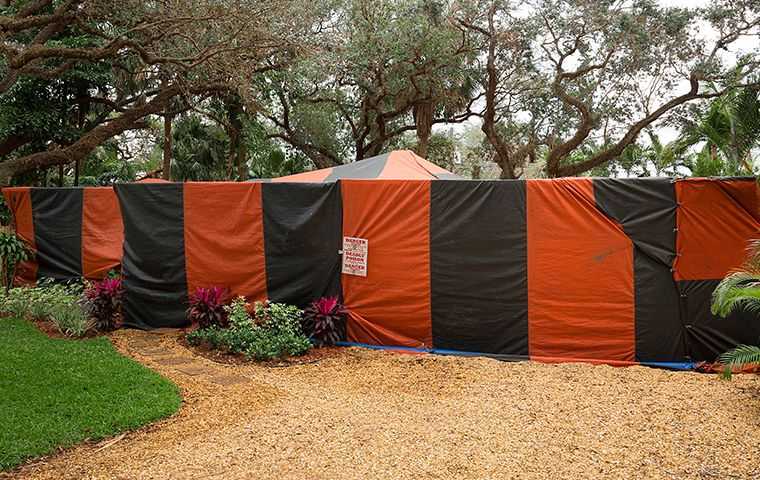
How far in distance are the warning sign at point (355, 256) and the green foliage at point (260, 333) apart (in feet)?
2.51

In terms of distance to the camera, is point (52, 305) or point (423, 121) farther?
point (423, 121)

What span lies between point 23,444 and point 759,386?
5.59m

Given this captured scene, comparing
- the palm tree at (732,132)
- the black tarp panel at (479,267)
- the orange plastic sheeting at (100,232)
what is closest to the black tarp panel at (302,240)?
the black tarp panel at (479,267)

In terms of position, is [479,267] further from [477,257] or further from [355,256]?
[355,256]

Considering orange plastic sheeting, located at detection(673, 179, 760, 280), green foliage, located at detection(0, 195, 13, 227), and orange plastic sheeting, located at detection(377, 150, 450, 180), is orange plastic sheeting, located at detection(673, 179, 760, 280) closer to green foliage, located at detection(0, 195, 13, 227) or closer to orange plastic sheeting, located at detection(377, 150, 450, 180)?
orange plastic sheeting, located at detection(377, 150, 450, 180)

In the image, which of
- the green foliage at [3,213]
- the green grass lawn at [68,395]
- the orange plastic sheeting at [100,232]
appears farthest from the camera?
the green foliage at [3,213]

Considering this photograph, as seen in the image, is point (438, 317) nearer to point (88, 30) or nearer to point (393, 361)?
point (393, 361)

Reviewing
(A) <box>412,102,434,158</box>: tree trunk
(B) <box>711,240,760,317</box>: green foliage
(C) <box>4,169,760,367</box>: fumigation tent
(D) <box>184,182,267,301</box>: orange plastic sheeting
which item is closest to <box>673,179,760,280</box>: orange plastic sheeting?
(C) <box>4,169,760,367</box>: fumigation tent

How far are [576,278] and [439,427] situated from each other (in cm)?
256

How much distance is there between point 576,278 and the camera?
5.82 m

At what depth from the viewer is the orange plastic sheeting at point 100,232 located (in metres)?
8.33

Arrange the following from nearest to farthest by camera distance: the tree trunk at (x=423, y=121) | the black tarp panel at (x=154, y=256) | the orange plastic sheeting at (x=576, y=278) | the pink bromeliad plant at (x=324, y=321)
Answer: the orange plastic sheeting at (x=576, y=278)
the pink bromeliad plant at (x=324, y=321)
the black tarp panel at (x=154, y=256)
the tree trunk at (x=423, y=121)

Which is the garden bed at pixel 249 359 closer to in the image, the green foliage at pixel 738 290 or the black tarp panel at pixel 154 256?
the black tarp panel at pixel 154 256

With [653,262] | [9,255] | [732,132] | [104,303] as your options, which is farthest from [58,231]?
[732,132]
